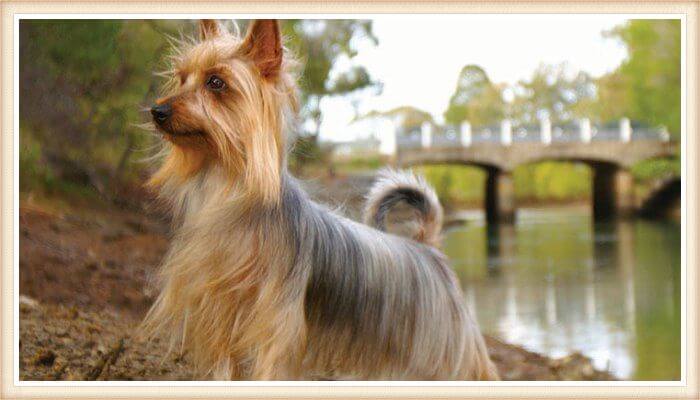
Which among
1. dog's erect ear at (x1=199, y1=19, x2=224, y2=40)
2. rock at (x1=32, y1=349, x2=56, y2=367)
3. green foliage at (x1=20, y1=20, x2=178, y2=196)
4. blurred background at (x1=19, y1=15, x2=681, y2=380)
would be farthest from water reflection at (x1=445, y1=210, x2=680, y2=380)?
green foliage at (x1=20, y1=20, x2=178, y2=196)

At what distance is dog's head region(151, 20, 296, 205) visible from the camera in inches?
126

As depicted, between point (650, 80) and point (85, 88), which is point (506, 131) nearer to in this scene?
point (650, 80)

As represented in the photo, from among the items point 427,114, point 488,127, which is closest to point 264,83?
point 427,114

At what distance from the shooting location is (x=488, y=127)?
40.2 ft

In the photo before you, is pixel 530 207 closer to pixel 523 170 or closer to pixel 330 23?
pixel 523 170

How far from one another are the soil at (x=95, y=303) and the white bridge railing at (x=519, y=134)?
10.8ft

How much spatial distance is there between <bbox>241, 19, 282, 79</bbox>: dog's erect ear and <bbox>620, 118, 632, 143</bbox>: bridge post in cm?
854

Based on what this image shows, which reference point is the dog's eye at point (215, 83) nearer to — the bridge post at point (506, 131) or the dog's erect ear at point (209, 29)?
the dog's erect ear at point (209, 29)

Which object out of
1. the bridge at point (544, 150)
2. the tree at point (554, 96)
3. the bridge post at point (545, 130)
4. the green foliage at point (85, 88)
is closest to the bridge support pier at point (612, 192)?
the bridge at point (544, 150)

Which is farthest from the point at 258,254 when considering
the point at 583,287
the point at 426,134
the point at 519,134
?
the point at 519,134

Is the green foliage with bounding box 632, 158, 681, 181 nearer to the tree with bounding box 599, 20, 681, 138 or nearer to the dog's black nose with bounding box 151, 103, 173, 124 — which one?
the tree with bounding box 599, 20, 681, 138

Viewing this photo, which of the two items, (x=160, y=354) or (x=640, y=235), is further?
(x=640, y=235)

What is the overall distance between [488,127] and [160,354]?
8718mm

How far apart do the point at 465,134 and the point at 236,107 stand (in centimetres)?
892
